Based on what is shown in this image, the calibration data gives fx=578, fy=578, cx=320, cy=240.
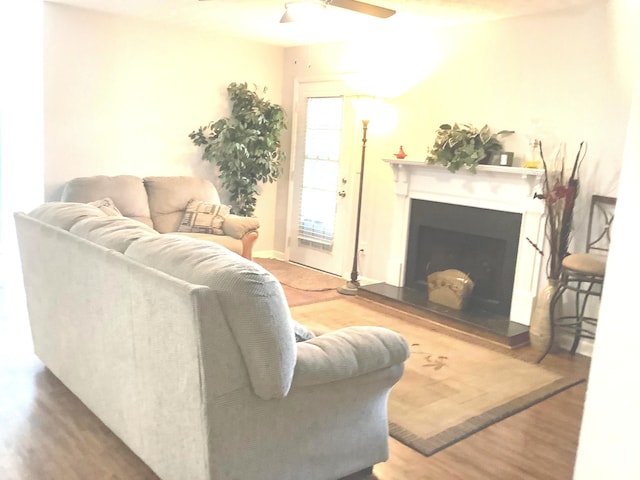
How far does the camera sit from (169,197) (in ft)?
17.6

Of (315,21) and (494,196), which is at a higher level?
(315,21)

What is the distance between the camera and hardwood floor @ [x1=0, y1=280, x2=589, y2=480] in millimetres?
2359

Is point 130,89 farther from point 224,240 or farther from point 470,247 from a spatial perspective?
point 470,247

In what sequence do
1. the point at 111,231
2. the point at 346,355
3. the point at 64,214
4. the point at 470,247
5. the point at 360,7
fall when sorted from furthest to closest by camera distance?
the point at 470,247 < the point at 360,7 < the point at 64,214 < the point at 111,231 < the point at 346,355

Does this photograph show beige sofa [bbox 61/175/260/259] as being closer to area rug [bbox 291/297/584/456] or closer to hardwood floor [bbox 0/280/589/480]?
area rug [bbox 291/297/584/456]

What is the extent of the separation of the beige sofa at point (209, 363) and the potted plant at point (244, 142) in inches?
127

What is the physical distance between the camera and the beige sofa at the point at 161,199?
16.2ft

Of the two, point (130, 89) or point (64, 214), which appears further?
point (130, 89)

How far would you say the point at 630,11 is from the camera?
3.86 metres

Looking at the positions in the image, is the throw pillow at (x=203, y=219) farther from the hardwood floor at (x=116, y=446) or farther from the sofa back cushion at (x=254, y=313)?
the sofa back cushion at (x=254, y=313)

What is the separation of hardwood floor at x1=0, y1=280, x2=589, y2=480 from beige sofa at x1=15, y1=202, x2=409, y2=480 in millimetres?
116

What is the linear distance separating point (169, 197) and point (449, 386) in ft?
10.5

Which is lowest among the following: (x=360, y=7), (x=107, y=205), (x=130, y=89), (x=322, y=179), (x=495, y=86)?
(x=107, y=205)

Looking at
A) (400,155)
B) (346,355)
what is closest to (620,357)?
(346,355)
